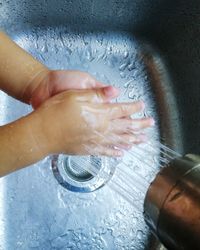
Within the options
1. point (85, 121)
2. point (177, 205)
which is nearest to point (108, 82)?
point (85, 121)

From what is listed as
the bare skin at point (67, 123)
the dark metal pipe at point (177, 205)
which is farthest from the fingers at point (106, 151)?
the dark metal pipe at point (177, 205)

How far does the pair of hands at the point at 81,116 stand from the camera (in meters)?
0.61

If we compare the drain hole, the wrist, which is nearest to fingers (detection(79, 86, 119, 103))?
the wrist

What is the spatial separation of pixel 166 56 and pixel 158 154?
0.70 ft

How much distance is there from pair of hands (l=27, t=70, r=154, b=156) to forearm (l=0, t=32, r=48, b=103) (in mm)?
14

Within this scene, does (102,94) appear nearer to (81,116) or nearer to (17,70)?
(81,116)

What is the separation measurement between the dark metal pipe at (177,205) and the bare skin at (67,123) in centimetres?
21

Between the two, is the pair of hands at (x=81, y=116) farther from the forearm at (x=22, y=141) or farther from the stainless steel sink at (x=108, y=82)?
the stainless steel sink at (x=108, y=82)

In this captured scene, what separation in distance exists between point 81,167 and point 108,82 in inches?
7.8

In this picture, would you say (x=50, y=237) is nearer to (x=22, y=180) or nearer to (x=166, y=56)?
(x=22, y=180)

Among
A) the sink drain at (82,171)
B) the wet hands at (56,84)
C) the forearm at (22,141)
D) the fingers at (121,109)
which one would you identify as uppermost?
the wet hands at (56,84)

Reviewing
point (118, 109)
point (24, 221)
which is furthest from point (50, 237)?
point (118, 109)

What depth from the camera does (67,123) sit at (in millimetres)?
606

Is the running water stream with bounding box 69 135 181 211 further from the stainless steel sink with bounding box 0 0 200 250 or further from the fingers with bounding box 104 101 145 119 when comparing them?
the fingers with bounding box 104 101 145 119
